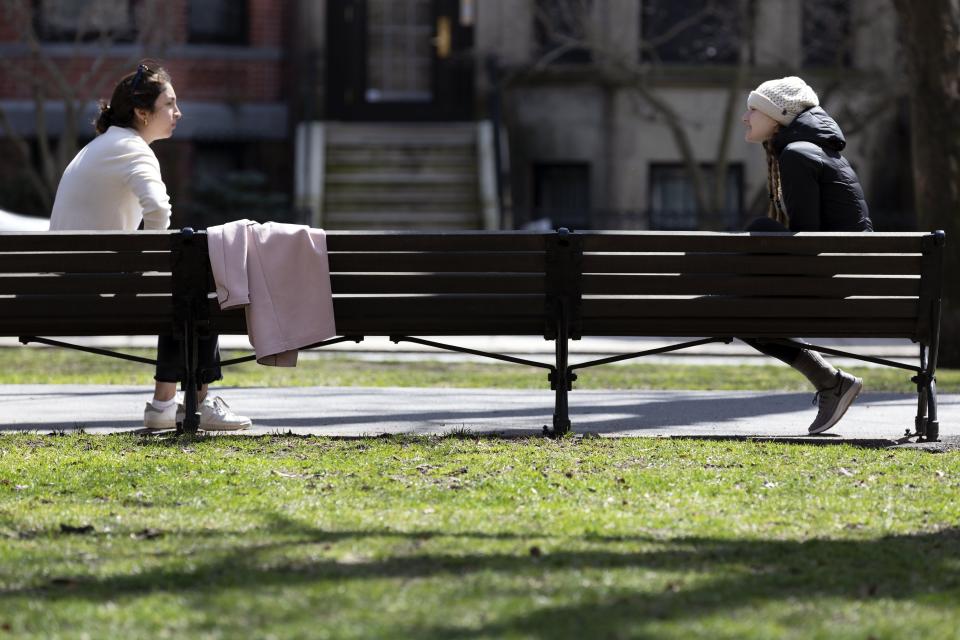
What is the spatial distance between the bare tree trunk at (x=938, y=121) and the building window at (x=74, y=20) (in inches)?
531

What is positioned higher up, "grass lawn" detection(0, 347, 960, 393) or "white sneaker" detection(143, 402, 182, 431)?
"white sneaker" detection(143, 402, 182, 431)

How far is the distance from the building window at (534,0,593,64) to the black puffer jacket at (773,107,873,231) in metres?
15.6

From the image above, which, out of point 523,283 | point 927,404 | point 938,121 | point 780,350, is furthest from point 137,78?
point 938,121

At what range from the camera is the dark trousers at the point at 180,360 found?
7473 mm

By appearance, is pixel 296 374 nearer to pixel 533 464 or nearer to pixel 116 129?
pixel 116 129

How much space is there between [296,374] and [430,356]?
2.55 metres

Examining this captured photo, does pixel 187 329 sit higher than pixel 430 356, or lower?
higher

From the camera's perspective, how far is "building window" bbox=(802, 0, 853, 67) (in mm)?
24625

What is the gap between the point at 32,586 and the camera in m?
4.40

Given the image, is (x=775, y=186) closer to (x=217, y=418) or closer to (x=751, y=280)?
(x=751, y=280)

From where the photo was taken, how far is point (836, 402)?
7648 millimetres

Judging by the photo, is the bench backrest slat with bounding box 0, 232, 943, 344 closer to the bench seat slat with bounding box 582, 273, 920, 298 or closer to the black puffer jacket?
the bench seat slat with bounding box 582, 273, 920, 298

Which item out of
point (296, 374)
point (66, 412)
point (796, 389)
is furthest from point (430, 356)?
point (66, 412)

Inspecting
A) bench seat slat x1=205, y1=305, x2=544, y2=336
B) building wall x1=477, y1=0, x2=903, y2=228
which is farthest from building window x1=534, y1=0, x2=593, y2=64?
bench seat slat x1=205, y1=305, x2=544, y2=336
